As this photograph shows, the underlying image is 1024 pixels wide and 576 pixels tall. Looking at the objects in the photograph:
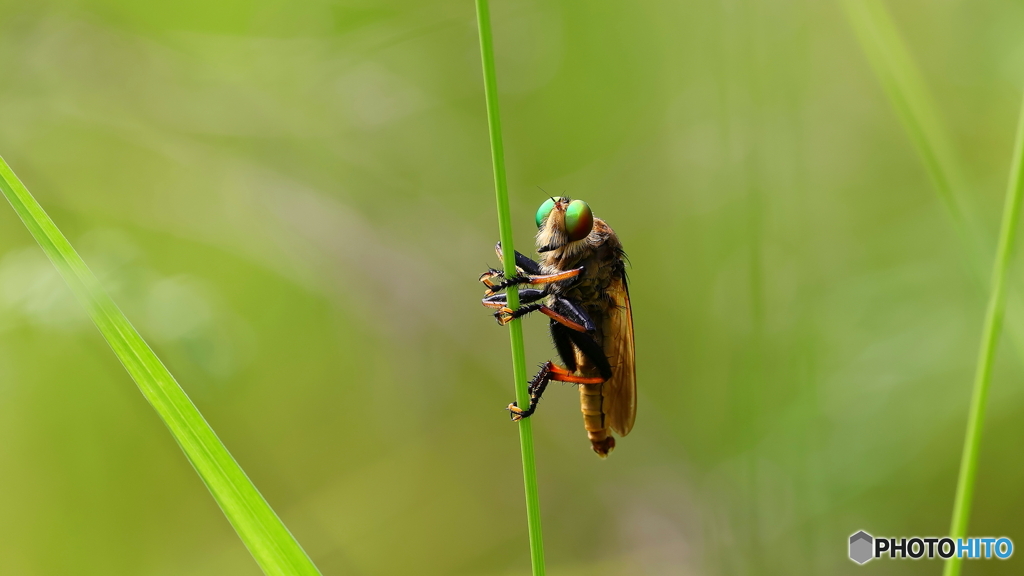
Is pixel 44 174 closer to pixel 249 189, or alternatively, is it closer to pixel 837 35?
pixel 249 189

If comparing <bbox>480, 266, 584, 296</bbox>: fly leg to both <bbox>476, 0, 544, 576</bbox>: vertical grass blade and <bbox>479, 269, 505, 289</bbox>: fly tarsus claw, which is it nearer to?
<bbox>479, 269, 505, 289</bbox>: fly tarsus claw

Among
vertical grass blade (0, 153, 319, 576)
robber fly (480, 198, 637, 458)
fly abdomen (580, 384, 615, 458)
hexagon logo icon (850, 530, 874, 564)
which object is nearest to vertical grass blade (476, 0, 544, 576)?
vertical grass blade (0, 153, 319, 576)

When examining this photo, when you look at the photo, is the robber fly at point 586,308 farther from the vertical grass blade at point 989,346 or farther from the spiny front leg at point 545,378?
the vertical grass blade at point 989,346

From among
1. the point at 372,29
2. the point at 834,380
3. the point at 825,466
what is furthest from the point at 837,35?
the point at 372,29

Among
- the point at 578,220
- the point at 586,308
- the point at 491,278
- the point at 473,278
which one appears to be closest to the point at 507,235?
the point at 491,278

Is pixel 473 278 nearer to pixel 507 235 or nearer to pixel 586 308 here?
pixel 586 308
